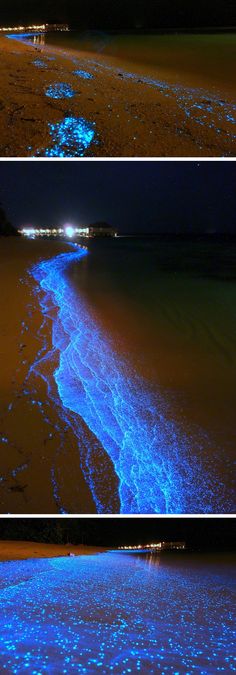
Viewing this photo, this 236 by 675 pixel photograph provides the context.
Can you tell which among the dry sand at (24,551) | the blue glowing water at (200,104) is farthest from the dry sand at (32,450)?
the blue glowing water at (200,104)

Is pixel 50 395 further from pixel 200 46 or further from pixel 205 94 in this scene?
pixel 200 46

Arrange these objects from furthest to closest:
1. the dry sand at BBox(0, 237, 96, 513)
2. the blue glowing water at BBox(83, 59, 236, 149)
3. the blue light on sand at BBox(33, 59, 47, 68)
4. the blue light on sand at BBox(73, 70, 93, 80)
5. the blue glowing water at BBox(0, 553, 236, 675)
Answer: the blue light on sand at BBox(33, 59, 47, 68)
the blue light on sand at BBox(73, 70, 93, 80)
the blue glowing water at BBox(83, 59, 236, 149)
the dry sand at BBox(0, 237, 96, 513)
the blue glowing water at BBox(0, 553, 236, 675)

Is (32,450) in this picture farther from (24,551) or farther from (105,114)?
(105,114)

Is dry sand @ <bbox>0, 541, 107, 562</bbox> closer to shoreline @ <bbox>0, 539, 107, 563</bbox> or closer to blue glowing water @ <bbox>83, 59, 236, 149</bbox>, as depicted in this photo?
shoreline @ <bbox>0, 539, 107, 563</bbox>

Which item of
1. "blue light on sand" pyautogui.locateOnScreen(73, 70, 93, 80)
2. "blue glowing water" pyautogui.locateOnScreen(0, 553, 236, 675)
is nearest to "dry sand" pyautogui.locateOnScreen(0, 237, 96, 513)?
"blue glowing water" pyautogui.locateOnScreen(0, 553, 236, 675)

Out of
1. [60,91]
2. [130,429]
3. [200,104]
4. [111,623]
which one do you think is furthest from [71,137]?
[111,623]

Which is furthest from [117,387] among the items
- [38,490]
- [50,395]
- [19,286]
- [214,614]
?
[19,286]
